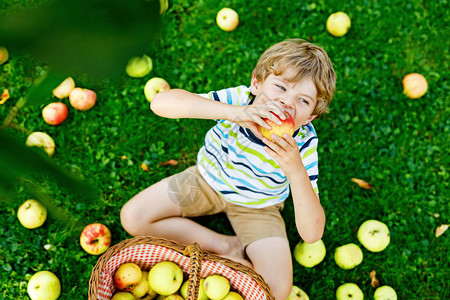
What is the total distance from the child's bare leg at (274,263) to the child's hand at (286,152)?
702 mm

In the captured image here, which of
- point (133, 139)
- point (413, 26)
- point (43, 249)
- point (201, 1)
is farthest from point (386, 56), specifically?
point (43, 249)

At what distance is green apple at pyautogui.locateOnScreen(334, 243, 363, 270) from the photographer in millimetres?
2494

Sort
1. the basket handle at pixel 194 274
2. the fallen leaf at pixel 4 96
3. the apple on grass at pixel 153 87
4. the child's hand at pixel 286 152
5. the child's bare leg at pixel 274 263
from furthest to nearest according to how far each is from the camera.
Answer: the apple on grass at pixel 153 87 → the fallen leaf at pixel 4 96 → the child's bare leg at pixel 274 263 → the basket handle at pixel 194 274 → the child's hand at pixel 286 152

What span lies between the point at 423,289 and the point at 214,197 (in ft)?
5.38

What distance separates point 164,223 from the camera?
7.36ft

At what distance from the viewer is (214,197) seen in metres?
2.25

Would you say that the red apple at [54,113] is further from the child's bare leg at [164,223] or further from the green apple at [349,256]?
the green apple at [349,256]

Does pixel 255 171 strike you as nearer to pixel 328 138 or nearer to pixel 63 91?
pixel 328 138

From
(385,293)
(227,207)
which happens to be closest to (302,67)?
(227,207)

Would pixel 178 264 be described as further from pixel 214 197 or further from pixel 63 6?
pixel 63 6

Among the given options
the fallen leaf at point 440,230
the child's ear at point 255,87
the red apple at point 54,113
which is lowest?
the red apple at point 54,113

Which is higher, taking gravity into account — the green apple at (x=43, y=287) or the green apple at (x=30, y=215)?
the green apple at (x=30, y=215)

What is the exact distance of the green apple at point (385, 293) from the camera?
2.44 m

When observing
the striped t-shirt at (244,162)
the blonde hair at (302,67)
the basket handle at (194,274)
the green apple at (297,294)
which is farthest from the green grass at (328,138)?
the blonde hair at (302,67)
